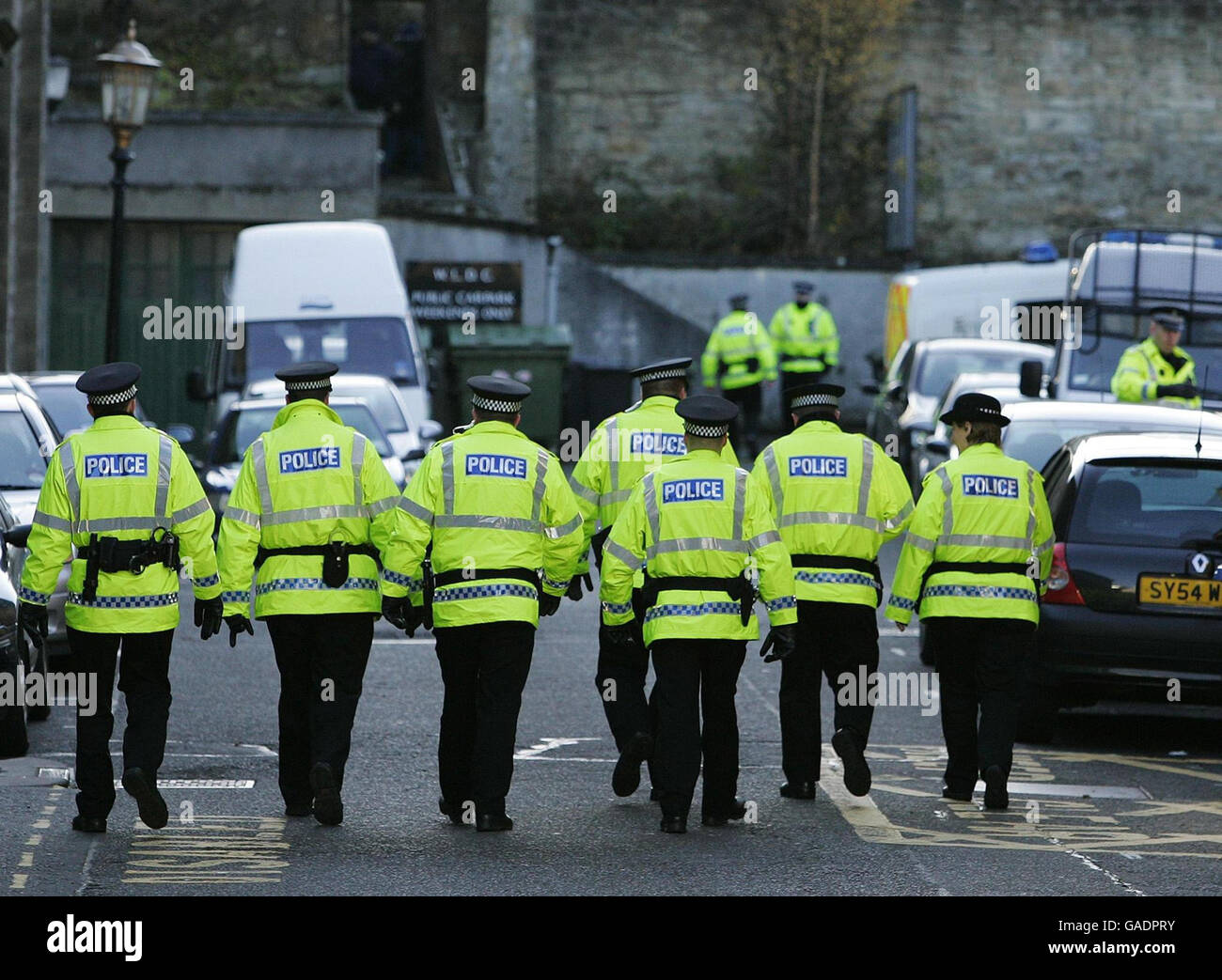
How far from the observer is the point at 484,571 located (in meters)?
8.82

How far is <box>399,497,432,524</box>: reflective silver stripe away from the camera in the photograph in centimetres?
884

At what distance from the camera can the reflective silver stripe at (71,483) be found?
881 cm

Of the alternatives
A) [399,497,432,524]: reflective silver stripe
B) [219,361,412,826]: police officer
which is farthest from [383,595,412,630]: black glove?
[399,497,432,524]: reflective silver stripe

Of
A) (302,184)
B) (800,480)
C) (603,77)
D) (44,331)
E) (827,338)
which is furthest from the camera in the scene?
(603,77)

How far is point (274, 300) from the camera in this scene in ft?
72.1

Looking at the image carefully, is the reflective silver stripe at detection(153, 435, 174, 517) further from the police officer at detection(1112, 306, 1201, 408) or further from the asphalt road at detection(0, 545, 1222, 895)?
the police officer at detection(1112, 306, 1201, 408)

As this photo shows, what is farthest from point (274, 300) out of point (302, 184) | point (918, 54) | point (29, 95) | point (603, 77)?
point (918, 54)

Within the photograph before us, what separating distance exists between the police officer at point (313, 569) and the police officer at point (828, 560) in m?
1.76

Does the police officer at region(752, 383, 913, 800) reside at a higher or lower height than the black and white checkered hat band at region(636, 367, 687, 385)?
lower

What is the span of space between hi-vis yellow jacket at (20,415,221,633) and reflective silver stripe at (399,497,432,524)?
0.74 m

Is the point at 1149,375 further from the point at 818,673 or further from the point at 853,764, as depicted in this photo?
the point at 853,764
